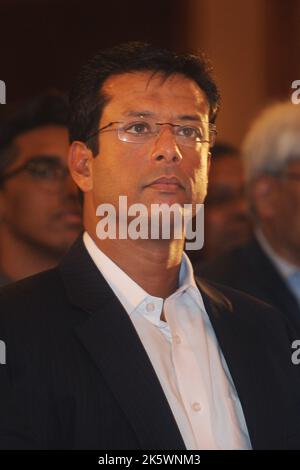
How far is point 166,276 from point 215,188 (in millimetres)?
2028

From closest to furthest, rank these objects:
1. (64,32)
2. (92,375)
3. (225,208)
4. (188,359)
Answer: (92,375) → (188,359) → (225,208) → (64,32)

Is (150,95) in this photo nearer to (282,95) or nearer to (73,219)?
(73,219)

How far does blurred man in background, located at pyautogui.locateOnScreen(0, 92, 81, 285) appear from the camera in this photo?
11.5 ft

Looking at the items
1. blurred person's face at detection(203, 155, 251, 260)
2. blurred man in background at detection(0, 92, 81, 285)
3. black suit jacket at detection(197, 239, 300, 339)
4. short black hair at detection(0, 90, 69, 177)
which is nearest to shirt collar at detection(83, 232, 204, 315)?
black suit jacket at detection(197, 239, 300, 339)

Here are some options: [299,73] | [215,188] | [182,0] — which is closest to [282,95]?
[299,73]

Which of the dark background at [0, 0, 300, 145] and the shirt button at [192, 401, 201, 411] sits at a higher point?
the dark background at [0, 0, 300, 145]

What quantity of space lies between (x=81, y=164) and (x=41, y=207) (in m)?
1.14

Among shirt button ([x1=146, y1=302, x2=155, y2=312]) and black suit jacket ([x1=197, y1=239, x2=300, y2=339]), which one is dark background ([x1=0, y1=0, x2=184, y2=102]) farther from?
shirt button ([x1=146, y1=302, x2=155, y2=312])

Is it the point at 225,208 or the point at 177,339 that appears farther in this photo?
the point at 225,208

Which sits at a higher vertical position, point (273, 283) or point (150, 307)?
point (273, 283)

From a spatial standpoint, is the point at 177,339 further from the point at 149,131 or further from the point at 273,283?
the point at 273,283

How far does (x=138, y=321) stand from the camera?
2.29m

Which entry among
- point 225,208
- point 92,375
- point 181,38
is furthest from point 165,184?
point 181,38

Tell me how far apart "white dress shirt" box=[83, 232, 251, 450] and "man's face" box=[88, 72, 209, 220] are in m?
0.15
